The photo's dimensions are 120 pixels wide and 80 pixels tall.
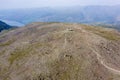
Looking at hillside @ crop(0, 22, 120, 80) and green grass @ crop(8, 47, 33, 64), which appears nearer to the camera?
hillside @ crop(0, 22, 120, 80)

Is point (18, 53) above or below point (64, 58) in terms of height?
below

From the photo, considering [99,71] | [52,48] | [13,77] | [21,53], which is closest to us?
[99,71]

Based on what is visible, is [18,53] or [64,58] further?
[18,53]

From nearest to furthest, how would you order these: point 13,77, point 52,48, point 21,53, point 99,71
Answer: point 99,71, point 13,77, point 52,48, point 21,53

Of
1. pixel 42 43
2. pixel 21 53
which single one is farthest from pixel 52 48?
pixel 21 53

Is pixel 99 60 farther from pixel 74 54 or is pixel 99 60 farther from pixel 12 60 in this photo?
pixel 12 60

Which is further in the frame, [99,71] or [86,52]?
[86,52]

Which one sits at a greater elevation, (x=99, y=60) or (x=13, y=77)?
(x=99, y=60)

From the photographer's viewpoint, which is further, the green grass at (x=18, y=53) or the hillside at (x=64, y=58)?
the green grass at (x=18, y=53)
